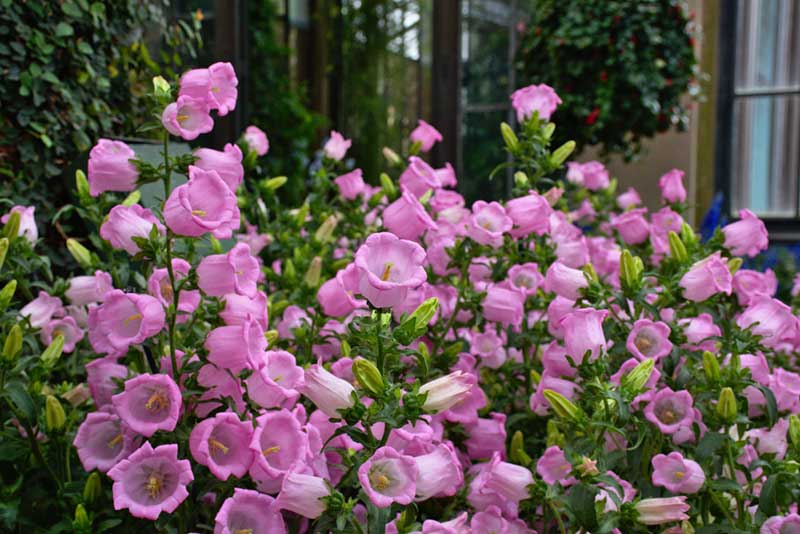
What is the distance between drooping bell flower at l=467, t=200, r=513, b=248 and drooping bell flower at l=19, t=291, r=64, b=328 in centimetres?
51

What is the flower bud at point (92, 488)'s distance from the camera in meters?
0.75

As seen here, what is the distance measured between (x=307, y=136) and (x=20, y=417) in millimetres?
3606

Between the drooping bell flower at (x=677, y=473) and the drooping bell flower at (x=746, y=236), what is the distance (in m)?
0.39

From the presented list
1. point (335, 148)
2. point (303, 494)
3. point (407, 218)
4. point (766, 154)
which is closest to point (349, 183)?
point (335, 148)

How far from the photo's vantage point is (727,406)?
2.64ft

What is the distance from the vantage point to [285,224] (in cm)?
144

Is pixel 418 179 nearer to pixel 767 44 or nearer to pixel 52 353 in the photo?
pixel 52 353

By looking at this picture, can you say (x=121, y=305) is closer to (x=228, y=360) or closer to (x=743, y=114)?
(x=228, y=360)

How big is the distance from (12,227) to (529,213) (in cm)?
61

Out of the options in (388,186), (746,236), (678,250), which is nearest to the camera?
(678,250)

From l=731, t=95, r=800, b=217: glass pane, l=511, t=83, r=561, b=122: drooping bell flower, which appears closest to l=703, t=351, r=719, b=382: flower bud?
l=511, t=83, r=561, b=122: drooping bell flower

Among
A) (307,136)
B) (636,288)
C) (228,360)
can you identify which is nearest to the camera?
(228,360)

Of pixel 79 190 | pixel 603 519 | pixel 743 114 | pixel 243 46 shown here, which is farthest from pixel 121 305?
pixel 743 114

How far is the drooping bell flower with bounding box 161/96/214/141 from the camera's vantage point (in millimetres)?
765
